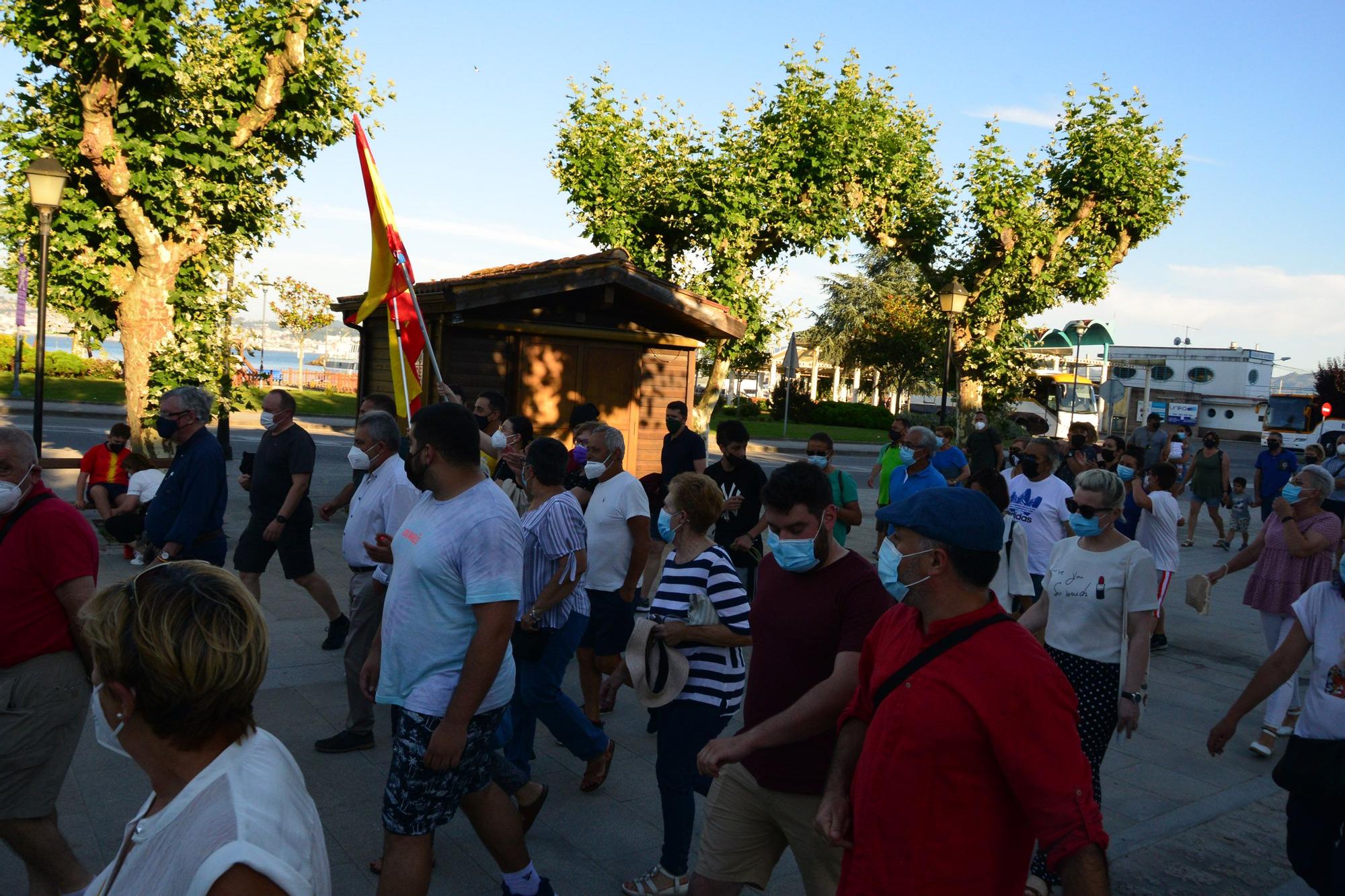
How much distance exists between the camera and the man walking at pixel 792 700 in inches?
123

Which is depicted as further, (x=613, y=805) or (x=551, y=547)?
(x=613, y=805)

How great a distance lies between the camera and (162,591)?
71.2 inches

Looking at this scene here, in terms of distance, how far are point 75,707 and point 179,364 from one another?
38.7ft

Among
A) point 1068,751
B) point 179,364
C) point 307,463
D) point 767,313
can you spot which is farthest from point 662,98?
point 1068,751

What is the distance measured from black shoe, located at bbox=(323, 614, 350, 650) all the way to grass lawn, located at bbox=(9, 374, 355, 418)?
74.7ft

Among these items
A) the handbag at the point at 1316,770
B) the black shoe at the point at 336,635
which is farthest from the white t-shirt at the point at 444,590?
the black shoe at the point at 336,635

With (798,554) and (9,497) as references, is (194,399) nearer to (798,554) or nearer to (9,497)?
(9,497)

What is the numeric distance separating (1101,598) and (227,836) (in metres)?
4.05

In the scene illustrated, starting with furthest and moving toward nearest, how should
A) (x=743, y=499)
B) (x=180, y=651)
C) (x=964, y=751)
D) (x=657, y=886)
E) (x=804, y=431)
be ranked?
(x=804, y=431)
(x=743, y=499)
(x=657, y=886)
(x=964, y=751)
(x=180, y=651)

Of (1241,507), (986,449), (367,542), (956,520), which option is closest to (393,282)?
(367,542)

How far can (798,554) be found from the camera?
3309 millimetres

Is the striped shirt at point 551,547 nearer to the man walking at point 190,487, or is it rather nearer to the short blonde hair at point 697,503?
the short blonde hair at point 697,503

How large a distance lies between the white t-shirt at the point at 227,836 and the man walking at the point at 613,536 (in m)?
4.01

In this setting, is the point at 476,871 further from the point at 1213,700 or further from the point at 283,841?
the point at 1213,700
